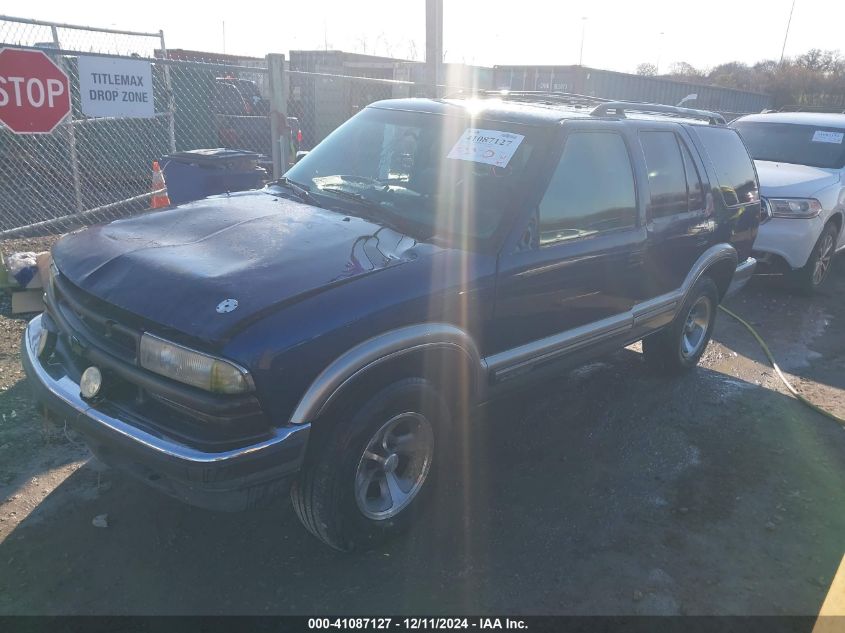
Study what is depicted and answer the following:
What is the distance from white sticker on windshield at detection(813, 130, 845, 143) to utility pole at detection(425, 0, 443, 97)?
16.2 feet

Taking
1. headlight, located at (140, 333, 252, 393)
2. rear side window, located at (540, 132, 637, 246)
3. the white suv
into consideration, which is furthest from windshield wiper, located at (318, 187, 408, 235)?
the white suv

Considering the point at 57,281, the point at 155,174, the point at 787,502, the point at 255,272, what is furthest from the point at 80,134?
the point at 787,502

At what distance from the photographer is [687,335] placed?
5566 millimetres

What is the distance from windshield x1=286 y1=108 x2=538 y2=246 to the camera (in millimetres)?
3514

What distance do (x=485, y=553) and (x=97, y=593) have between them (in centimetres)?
171

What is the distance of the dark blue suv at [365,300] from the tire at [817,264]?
3887mm

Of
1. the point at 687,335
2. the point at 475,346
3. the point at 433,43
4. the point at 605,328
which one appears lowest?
the point at 687,335

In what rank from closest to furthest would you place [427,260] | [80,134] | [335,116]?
[427,260] < [80,134] < [335,116]

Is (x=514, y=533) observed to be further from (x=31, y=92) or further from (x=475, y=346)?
(x=31, y=92)

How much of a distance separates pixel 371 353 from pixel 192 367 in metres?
0.69

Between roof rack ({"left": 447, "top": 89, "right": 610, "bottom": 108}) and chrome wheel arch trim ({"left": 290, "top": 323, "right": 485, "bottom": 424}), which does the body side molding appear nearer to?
chrome wheel arch trim ({"left": 290, "top": 323, "right": 485, "bottom": 424})

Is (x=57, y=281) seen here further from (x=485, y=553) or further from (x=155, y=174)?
(x=155, y=174)

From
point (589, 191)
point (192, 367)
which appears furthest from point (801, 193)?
point (192, 367)

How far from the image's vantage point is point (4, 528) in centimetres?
313
